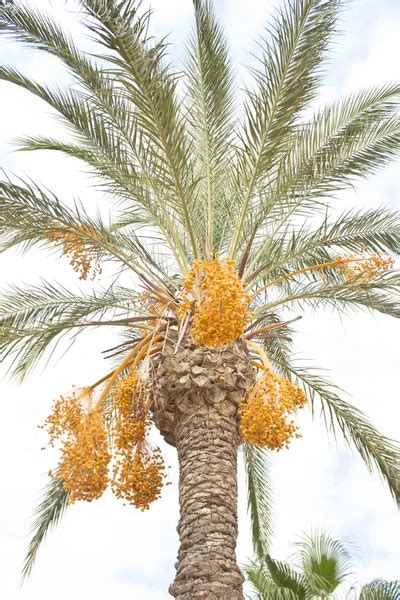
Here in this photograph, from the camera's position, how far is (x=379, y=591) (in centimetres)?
880

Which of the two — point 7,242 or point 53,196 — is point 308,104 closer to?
point 53,196

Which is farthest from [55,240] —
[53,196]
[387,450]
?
[387,450]

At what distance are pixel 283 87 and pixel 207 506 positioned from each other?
435cm

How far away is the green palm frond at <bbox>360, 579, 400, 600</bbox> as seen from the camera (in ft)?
28.7

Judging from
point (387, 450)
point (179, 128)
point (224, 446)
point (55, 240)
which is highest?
point (179, 128)

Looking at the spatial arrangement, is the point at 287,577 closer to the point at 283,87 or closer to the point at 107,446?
the point at 107,446

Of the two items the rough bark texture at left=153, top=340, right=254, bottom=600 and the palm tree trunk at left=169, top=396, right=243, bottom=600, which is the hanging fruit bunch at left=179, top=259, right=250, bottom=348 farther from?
the palm tree trunk at left=169, top=396, right=243, bottom=600

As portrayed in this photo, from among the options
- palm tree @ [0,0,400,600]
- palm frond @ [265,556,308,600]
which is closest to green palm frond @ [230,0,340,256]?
palm tree @ [0,0,400,600]

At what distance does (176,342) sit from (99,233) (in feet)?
4.85

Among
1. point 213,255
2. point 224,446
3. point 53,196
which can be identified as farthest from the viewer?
point 213,255

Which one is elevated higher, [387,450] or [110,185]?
[110,185]

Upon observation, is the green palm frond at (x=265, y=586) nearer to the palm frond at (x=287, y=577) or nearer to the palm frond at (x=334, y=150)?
the palm frond at (x=287, y=577)

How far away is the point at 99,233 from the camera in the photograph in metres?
9.45

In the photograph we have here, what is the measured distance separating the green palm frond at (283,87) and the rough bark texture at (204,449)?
1539mm
